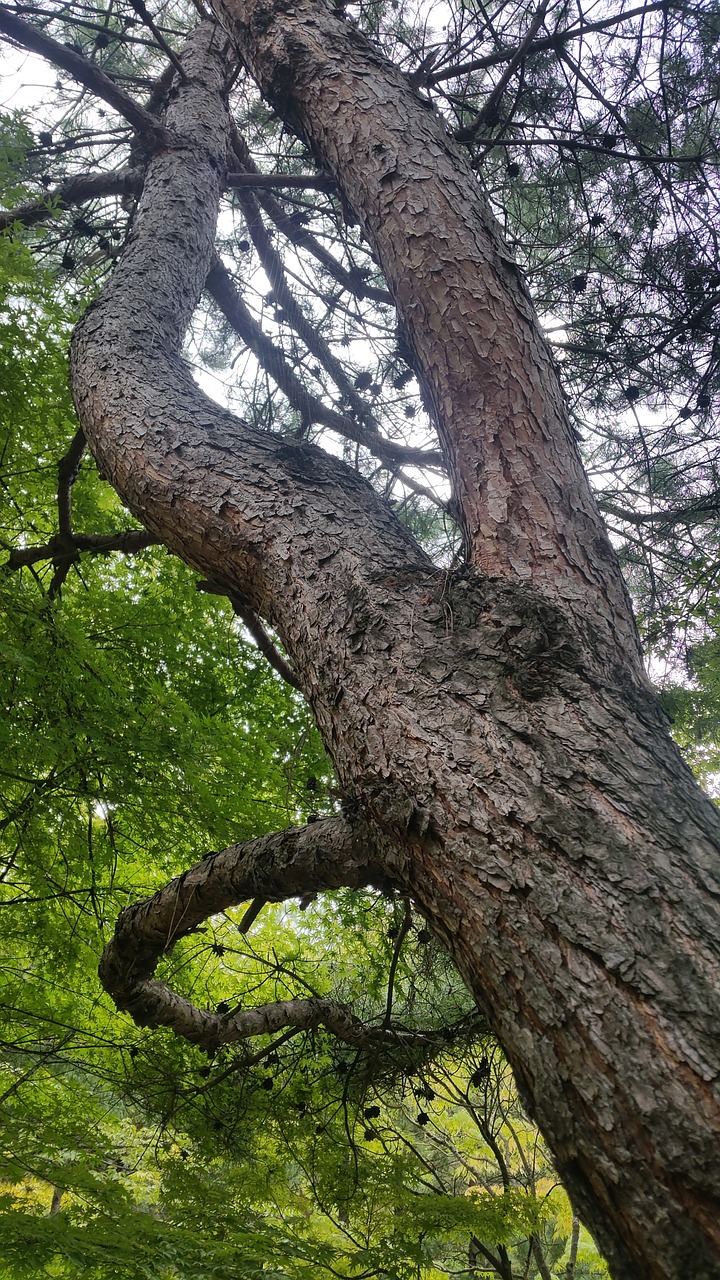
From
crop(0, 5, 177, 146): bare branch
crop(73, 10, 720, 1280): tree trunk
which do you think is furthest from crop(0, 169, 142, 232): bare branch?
crop(73, 10, 720, 1280): tree trunk

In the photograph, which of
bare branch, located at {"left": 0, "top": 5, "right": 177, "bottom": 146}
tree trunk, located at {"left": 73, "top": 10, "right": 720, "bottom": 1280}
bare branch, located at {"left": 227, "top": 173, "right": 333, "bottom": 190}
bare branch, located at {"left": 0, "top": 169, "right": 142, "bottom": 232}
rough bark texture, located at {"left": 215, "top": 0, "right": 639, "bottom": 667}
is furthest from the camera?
bare branch, located at {"left": 0, "top": 169, "right": 142, "bottom": 232}

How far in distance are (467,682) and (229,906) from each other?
0.97m

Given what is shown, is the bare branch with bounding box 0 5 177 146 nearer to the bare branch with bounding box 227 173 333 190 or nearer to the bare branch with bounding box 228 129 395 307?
A: the bare branch with bounding box 227 173 333 190

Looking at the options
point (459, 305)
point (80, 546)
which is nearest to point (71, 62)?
point (80, 546)

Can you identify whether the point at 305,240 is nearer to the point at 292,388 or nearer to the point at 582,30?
the point at 292,388

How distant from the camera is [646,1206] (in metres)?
0.65

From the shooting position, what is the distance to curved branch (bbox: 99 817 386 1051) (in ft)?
4.76

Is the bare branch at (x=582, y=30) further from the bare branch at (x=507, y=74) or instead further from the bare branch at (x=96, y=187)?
the bare branch at (x=96, y=187)

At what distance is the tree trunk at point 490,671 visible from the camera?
72 cm

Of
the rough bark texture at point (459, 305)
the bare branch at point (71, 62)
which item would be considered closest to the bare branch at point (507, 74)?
the rough bark texture at point (459, 305)

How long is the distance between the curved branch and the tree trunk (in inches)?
8.7

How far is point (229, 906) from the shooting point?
1.73 meters

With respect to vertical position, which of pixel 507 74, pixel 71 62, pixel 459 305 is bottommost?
pixel 459 305

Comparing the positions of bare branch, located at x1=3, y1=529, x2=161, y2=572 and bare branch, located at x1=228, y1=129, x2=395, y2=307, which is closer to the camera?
bare branch, located at x1=3, y1=529, x2=161, y2=572
